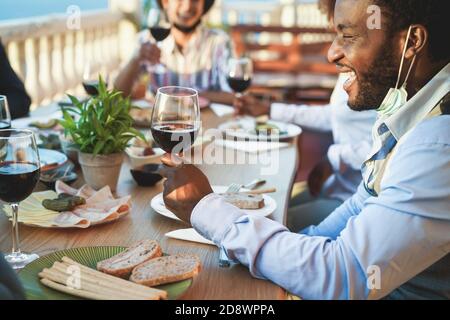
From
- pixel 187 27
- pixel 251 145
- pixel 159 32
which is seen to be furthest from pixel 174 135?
pixel 187 27

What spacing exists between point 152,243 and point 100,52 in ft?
16.3

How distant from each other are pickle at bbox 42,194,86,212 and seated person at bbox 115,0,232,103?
191 centimetres

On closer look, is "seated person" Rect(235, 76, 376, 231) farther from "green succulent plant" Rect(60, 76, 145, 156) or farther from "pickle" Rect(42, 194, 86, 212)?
"pickle" Rect(42, 194, 86, 212)

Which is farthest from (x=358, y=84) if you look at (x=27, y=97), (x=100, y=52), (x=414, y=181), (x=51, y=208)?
(x=100, y=52)

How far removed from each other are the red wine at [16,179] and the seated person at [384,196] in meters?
0.29

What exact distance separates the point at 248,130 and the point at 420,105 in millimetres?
1069

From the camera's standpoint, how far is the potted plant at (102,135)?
159 cm

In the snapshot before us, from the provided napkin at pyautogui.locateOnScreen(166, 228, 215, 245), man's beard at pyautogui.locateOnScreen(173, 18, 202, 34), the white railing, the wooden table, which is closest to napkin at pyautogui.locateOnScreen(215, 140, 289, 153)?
the wooden table

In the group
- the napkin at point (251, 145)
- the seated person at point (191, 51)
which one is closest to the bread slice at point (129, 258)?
the napkin at point (251, 145)

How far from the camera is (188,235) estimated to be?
52.3 inches

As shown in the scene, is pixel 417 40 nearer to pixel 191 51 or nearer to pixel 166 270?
pixel 166 270

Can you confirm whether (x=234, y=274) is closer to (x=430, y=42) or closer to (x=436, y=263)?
(x=436, y=263)

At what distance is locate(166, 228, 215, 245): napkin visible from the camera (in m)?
1.31

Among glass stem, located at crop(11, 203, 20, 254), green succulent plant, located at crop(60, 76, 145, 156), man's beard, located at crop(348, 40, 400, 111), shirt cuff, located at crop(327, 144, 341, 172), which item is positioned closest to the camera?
glass stem, located at crop(11, 203, 20, 254)
